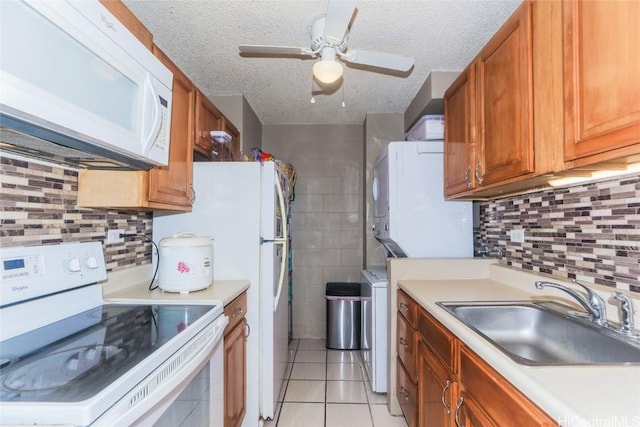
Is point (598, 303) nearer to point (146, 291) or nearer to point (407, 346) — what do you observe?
point (407, 346)

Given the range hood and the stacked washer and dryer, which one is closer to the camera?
the range hood

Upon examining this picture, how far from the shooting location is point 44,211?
4.22 ft

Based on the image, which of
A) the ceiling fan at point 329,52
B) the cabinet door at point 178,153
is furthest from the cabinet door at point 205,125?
the ceiling fan at point 329,52

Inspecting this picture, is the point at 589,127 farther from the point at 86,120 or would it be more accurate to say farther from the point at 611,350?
the point at 86,120

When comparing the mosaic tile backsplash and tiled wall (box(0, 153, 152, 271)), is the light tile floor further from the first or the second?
tiled wall (box(0, 153, 152, 271))

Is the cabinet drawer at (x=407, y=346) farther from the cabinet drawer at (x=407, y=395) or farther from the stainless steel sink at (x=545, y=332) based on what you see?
the stainless steel sink at (x=545, y=332)

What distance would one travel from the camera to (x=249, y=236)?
1.98 metres

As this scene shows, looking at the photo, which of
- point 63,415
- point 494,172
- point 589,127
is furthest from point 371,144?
point 63,415

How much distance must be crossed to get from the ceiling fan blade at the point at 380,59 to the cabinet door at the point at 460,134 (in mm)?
392

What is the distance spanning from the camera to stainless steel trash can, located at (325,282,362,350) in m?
3.12

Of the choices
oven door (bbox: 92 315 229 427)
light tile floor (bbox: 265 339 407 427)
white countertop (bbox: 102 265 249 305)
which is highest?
white countertop (bbox: 102 265 249 305)

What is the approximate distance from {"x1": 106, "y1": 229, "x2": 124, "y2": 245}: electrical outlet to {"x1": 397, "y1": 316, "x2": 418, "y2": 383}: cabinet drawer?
166 cm

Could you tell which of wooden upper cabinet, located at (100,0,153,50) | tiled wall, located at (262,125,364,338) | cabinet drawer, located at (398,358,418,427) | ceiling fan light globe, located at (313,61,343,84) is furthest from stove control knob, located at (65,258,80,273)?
tiled wall, located at (262,125,364,338)

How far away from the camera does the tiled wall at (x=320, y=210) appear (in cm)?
356
